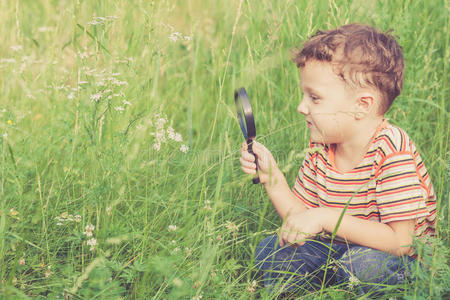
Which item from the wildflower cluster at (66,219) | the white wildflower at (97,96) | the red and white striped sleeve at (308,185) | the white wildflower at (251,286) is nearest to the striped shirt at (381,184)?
the red and white striped sleeve at (308,185)

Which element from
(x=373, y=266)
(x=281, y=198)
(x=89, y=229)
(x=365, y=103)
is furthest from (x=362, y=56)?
(x=89, y=229)

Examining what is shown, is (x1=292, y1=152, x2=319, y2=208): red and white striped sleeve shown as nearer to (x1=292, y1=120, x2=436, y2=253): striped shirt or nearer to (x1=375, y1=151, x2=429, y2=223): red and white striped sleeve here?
(x1=292, y1=120, x2=436, y2=253): striped shirt

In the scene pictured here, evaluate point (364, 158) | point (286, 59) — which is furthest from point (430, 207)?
point (286, 59)

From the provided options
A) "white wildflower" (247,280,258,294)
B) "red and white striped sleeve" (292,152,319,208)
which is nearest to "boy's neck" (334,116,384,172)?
"red and white striped sleeve" (292,152,319,208)

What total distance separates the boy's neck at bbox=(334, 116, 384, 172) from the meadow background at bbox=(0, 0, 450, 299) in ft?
0.67

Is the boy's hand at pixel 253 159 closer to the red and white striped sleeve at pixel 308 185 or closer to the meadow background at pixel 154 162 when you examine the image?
the meadow background at pixel 154 162

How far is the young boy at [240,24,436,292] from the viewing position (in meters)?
1.75

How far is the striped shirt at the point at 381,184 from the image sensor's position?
173 centimetres

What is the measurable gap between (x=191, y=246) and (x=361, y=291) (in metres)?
0.60

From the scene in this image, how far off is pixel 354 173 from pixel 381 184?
125 millimetres

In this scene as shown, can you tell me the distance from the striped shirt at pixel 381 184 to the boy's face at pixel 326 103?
0.09m

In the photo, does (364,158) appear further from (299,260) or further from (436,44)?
(436,44)

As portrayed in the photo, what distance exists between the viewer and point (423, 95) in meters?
2.58

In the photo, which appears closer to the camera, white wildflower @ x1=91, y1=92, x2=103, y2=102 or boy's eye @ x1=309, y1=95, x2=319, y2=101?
white wildflower @ x1=91, y1=92, x2=103, y2=102
